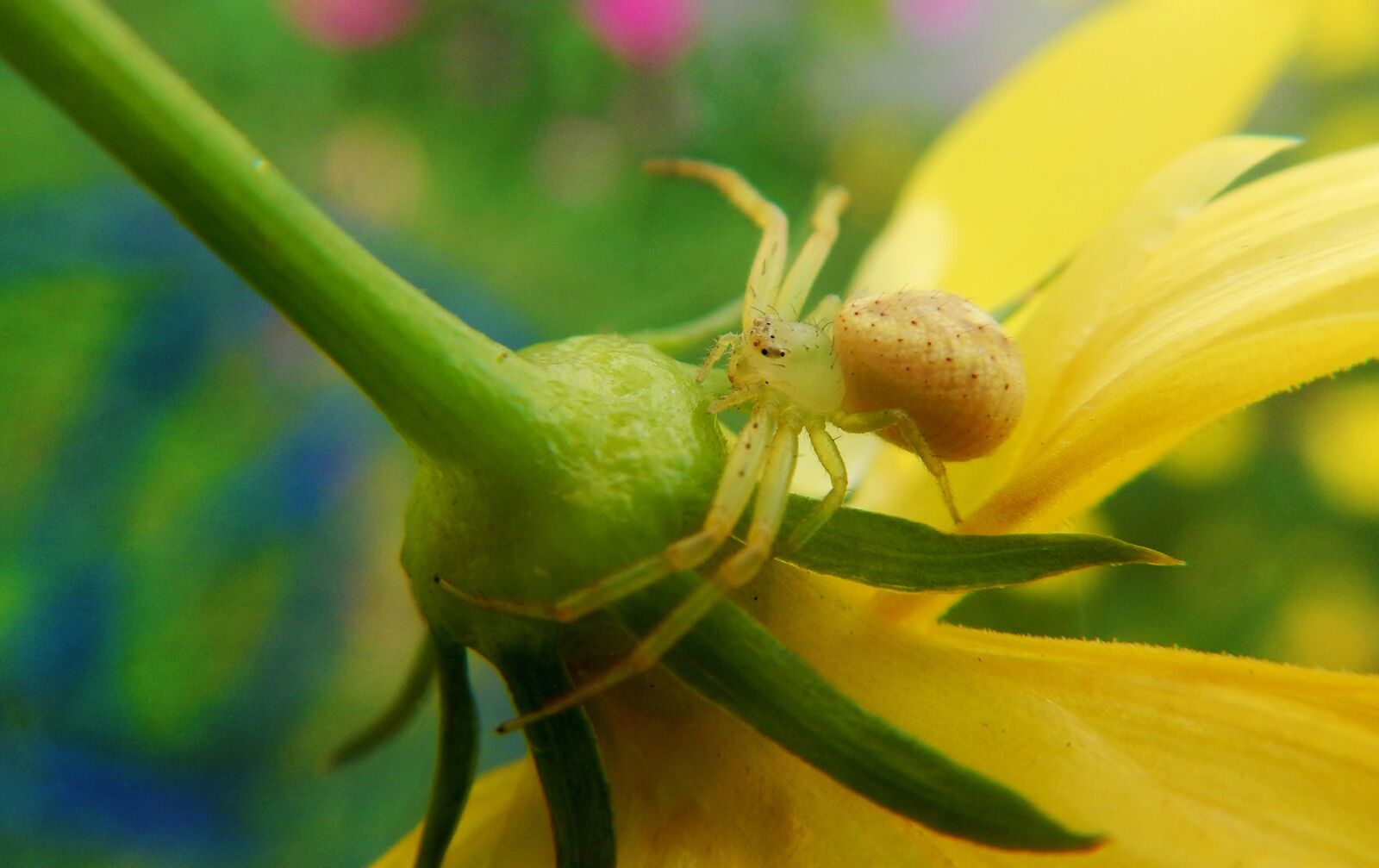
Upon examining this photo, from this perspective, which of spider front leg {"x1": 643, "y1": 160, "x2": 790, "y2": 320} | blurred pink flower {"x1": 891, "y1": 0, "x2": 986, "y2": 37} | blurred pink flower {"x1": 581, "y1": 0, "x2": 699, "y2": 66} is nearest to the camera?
spider front leg {"x1": 643, "y1": 160, "x2": 790, "y2": 320}

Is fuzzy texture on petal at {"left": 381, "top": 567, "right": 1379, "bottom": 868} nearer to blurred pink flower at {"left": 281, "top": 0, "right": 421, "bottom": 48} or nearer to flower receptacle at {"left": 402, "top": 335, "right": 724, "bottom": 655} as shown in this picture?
flower receptacle at {"left": 402, "top": 335, "right": 724, "bottom": 655}

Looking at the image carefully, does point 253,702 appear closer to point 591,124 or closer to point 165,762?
point 165,762

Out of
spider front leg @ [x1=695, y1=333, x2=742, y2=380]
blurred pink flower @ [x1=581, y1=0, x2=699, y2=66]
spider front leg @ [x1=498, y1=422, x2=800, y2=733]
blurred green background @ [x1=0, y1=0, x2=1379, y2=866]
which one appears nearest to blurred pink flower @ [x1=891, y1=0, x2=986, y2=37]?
blurred green background @ [x1=0, y1=0, x2=1379, y2=866]

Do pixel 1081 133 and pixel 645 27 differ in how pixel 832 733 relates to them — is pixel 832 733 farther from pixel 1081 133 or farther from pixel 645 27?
pixel 645 27

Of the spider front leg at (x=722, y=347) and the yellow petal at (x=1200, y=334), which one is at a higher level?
the yellow petal at (x=1200, y=334)

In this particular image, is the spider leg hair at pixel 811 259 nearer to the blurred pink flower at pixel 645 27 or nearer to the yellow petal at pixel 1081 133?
the yellow petal at pixel 1081 133

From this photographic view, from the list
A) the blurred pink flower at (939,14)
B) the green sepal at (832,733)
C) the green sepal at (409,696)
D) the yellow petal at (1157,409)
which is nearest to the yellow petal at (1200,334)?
the yellow petal at (1157,409)
